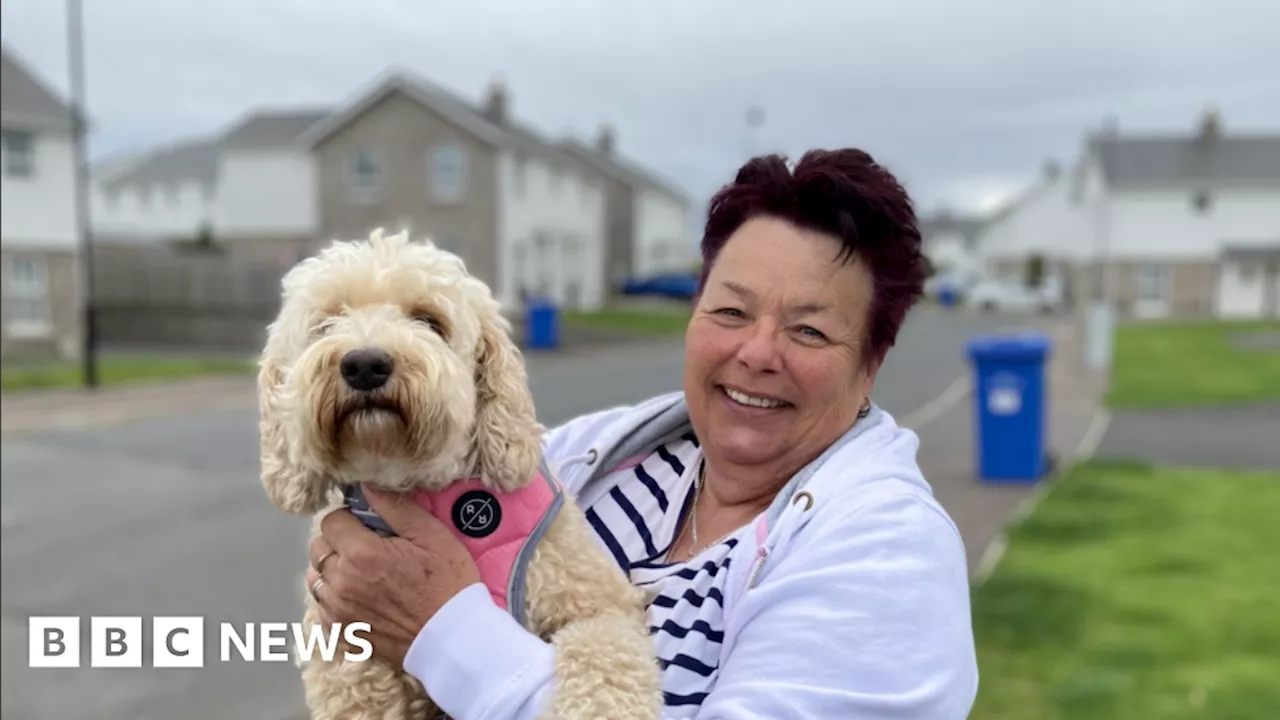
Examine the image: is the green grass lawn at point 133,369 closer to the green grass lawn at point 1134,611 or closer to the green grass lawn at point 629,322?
the green grass lawn at point 1134,611

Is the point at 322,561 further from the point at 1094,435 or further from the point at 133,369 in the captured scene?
the point at 133,369

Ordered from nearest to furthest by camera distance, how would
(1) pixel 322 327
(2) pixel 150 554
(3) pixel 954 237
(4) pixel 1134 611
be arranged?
(1) pixel 322 327, (4) pixel 1134 611, (2) pixel 150 554, (3) pixel 954 237

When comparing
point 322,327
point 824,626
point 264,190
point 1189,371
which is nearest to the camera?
point 824,626

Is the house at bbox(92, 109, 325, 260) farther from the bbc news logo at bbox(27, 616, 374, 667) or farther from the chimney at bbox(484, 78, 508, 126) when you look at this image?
the bbc news logo at bbox(27, 616, 374, 667)

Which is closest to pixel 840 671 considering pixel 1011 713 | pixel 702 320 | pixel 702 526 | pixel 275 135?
pixel 702 526

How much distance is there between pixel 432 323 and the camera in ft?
7.34

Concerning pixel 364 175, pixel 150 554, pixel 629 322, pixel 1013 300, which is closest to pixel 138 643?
pixel 150 554

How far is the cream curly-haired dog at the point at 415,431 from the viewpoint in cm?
205

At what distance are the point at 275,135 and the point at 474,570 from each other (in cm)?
4628

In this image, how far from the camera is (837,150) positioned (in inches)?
92.1

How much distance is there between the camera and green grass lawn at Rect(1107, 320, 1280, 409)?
1636 cm

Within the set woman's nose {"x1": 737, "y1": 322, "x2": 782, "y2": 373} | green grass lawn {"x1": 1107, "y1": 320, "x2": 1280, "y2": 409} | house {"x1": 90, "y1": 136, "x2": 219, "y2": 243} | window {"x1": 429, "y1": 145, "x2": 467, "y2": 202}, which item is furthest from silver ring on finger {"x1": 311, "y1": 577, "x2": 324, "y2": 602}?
house {"x1": 90, "y1": 136, "x2": 219, "y2": 243}

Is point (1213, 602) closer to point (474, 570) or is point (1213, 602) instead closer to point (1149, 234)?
point (474, 570)

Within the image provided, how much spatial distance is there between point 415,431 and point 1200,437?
12437mm
